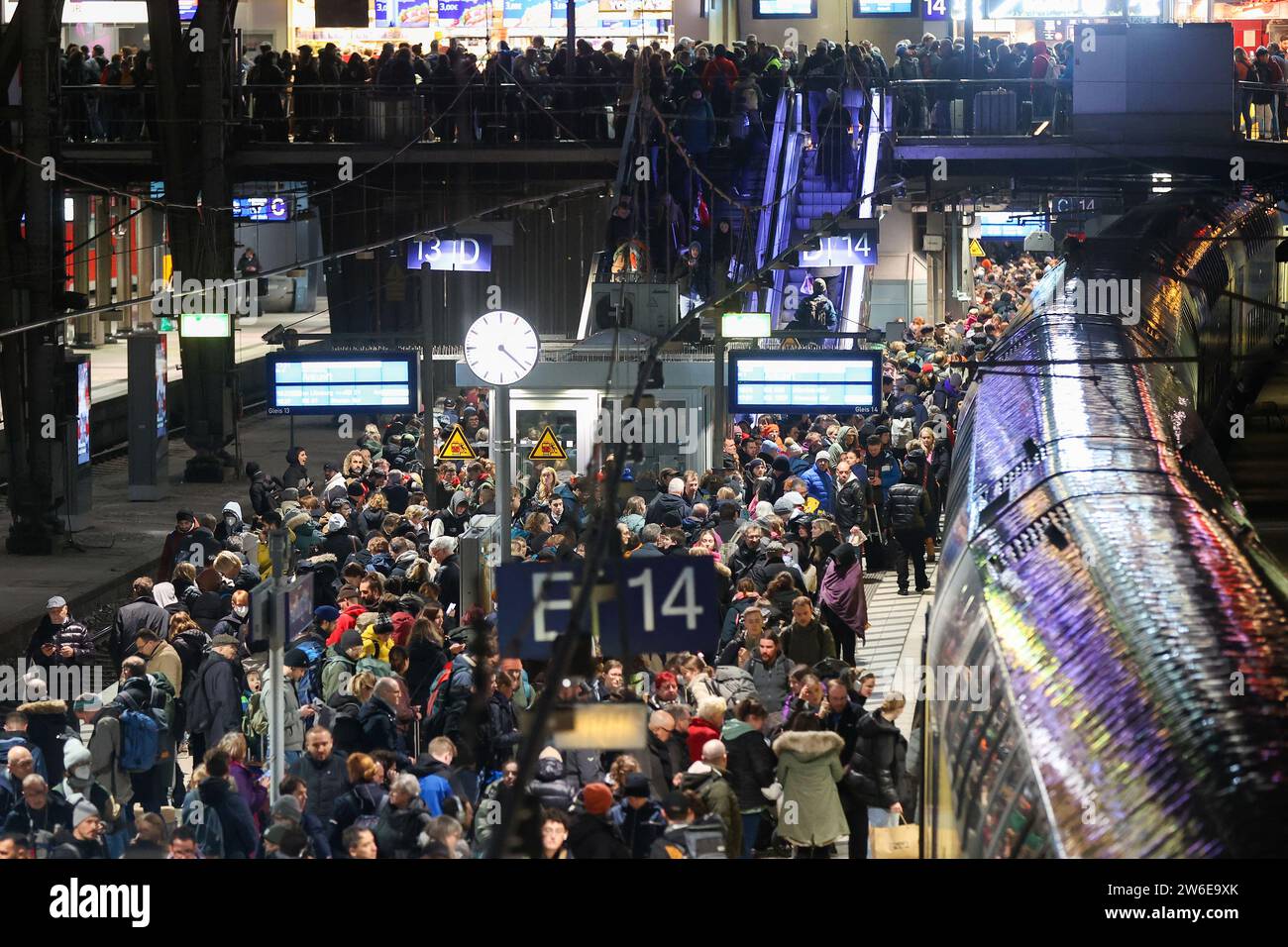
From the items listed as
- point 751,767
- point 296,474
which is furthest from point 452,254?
point 751,767

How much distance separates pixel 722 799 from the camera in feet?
39.1

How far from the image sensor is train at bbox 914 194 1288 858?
673 cm

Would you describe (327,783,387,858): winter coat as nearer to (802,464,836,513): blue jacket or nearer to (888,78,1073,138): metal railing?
(802,464,836,513): blue jacket

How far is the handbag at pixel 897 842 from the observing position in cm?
1141

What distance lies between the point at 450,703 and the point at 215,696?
95.2 inches

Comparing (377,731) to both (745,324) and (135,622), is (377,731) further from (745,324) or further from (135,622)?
(745,324)

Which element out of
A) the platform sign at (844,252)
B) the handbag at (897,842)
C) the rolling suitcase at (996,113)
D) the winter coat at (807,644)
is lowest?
the handbag at (897,842)

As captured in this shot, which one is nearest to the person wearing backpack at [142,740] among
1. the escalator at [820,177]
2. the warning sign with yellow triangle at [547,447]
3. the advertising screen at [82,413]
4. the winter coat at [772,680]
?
the winter coat at [772,680]

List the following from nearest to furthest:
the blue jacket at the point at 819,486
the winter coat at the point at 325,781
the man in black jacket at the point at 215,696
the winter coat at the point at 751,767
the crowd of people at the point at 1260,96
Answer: the winter coat at the point at 325,781 < the winter coat at the point at 751,767 < the man in black jacket at the point at 215,696 < the blue jacket at the point at 819,486 < the crowd of people at the point at 1260,96

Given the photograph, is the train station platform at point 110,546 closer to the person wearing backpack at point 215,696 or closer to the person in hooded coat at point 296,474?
the person in hooded coat at point 296,474

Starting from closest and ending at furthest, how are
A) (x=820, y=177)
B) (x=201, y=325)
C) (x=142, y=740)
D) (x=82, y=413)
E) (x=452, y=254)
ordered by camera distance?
1. (x=142, y=740)
2. (x=82, y=413)
3. (x=201, y=325)
4. (x=820, y=177)
5. (x=452, y=254)

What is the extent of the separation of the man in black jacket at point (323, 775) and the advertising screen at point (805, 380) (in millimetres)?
13106
